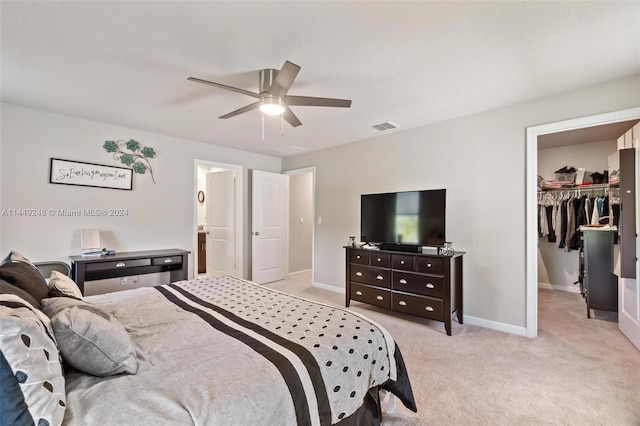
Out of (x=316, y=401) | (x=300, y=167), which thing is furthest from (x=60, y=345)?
(x=300, y=167)

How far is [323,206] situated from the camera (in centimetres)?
518

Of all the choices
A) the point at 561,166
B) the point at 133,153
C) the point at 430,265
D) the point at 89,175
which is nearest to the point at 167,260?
the point at 89,175

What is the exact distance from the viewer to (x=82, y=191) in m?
3.62

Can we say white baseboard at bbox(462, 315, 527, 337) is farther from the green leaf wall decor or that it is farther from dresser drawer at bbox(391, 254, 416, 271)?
the green leaf wall decor

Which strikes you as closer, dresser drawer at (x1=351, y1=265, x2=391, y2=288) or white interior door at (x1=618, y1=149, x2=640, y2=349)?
white interior door at (x1=618, y1=149, x2=640, y2=349)

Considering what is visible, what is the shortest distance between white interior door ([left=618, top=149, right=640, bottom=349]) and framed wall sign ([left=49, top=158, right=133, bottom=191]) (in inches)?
222

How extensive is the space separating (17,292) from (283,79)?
1.88 m

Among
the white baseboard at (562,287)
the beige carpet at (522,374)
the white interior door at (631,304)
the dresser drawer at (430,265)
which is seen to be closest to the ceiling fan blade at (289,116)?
the dresser drawer at (430,265)

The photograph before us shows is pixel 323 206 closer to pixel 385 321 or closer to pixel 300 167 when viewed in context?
pixel 300 167

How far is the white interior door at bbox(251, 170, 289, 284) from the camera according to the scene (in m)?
5.26

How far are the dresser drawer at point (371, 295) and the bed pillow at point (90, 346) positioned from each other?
9.69 feet

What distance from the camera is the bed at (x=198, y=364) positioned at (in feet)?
3.09

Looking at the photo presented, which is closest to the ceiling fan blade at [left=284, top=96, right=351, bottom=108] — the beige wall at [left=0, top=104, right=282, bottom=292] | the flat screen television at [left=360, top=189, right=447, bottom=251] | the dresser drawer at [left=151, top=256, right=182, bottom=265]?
the flat screen television at [left=360, top=189, right=447, bottom=251]

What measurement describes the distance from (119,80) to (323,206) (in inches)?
132
